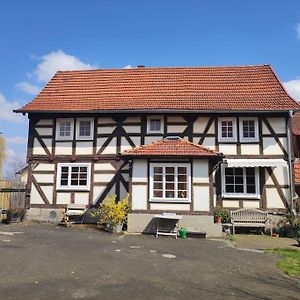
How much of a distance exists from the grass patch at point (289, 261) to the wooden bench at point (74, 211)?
919 cm

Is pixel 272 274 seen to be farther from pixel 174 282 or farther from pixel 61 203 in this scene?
pixel 61 203

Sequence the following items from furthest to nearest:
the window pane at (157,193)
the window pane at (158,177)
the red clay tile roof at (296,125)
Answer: the red clay tile roof at (296,125), the window pane at (158,177), the window pane at (157,193)

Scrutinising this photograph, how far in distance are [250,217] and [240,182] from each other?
1795 mm

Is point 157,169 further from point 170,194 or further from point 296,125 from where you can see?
point 296,125

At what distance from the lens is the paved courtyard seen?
6332 mm

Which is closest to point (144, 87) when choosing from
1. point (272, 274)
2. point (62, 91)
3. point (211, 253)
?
point (62, 91)

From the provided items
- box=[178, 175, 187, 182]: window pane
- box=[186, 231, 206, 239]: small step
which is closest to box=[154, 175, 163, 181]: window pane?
box=[178, 175, 187, 182]: window pane

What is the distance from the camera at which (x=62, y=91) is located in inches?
784

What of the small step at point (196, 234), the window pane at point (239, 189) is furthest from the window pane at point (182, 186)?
the window pane at point (239, 189)

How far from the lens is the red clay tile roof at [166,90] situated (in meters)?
17.6

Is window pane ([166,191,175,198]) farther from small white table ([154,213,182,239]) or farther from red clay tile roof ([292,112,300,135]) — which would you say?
red clay tile roof ([292,112,300,135])

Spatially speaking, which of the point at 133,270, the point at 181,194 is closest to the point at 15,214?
the point at 181,194

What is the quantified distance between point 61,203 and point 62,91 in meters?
6.44

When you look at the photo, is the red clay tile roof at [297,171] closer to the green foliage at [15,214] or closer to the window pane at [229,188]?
the window pane at [229,188]
